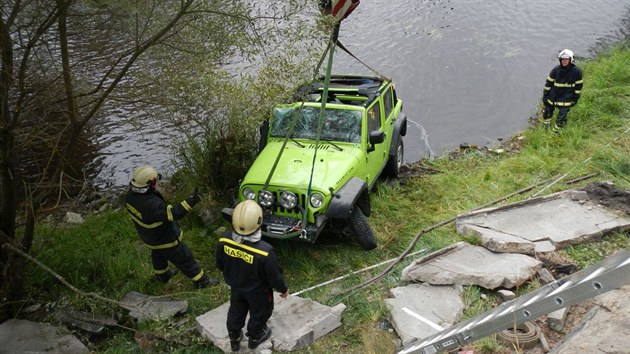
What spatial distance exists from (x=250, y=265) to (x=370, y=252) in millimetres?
2525

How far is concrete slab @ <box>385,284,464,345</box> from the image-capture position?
4.82 metres

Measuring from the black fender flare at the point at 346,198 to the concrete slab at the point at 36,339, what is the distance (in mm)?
2825

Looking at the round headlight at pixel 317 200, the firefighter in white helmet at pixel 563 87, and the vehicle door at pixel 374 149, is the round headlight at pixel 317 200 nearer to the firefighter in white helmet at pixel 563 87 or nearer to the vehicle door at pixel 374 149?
the vehicle door at pixel 374 149

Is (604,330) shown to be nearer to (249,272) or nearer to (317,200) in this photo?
(249,272)

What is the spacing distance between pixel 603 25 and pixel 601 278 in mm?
16051

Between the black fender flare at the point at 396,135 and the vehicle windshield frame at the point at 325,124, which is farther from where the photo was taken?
the black fender flare at the point at 396,135

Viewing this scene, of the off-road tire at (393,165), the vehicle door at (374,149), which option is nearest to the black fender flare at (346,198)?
the vehicle door at (374,149)

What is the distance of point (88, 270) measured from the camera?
22.0ft

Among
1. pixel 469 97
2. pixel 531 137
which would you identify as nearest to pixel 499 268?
pixel 531 137

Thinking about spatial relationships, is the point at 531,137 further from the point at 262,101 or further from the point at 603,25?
the point at 603,25

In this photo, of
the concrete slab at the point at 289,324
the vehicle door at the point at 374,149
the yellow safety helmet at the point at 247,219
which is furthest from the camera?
the vehicle door at the point at 374,149

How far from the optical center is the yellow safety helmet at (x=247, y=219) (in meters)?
4.43

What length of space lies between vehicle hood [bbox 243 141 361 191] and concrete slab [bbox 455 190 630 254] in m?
1.49

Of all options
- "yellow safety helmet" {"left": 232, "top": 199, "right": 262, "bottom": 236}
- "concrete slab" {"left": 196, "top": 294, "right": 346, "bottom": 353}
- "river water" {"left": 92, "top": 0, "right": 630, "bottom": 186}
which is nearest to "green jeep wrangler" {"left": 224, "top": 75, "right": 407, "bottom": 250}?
"concrete slab" {"left": 196, "top": 294, "right": 346, "bottom": 353}
